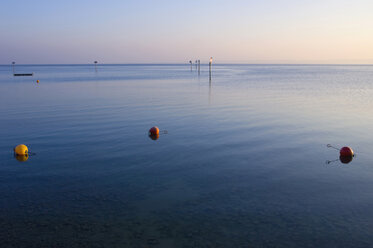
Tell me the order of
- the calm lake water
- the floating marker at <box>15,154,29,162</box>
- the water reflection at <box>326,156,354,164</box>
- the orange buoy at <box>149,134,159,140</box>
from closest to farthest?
the calm lake water < the water reflection at <box>326,156,354,164</box> < the floating marker at <box>15,154,29,162</box> < the orange buoy at <box>149,134,159,140</box>

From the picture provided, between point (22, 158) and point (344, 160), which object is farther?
point (22, 158)

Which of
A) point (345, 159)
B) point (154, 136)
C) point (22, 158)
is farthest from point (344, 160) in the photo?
point (22, 158)

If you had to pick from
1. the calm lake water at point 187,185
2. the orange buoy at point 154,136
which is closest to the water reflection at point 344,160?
the calm lake water at point 187,185

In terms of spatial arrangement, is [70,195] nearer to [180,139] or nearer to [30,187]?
[30,187]

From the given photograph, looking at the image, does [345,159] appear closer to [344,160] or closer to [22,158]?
[344,160]

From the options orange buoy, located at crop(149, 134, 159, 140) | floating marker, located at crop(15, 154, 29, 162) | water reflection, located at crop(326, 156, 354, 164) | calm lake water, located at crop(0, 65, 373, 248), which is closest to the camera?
calm lake water, located at crop(0, 65, 373, 248)

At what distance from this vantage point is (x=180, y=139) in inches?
814

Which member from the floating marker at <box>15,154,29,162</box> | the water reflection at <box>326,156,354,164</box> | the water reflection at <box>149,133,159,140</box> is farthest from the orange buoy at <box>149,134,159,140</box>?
the water reflection at <box>326,156,354,164</box>

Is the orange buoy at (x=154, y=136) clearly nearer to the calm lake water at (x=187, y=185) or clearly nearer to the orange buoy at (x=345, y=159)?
the calm lake water at (x=187, y=185)

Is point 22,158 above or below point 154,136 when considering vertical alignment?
below

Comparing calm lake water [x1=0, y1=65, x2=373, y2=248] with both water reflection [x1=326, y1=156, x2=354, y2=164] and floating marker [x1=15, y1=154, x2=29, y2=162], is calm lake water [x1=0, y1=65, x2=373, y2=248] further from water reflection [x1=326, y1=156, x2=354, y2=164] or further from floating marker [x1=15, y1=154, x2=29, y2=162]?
floating marker [x1=15, y1=154, x2=29, y2=162]

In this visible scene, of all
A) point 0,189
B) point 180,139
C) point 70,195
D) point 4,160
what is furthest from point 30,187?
point 180,139

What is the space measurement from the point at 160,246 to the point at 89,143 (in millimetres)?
Result: 11959

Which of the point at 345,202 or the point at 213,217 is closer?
the point at 213,217
